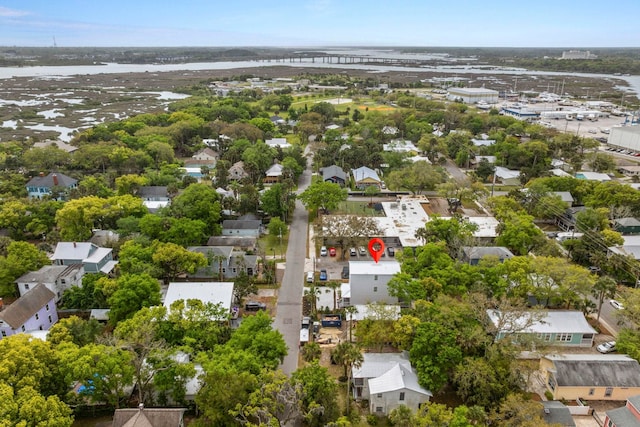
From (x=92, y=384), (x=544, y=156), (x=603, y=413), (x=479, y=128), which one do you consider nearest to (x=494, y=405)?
(x=603, y=413)

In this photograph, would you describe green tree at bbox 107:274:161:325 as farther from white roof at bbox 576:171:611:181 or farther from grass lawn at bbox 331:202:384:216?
white roof at bbox 576:171:611:181

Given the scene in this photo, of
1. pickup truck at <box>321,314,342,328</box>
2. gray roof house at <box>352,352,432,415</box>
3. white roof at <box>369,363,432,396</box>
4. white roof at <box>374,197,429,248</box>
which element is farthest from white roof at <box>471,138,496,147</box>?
white roof at <box>369,363,432,396</box>

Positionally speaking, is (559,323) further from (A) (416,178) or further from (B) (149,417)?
(A) (416,178)

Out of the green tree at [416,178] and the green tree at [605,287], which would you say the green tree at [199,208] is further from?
the green tree at [605,287]

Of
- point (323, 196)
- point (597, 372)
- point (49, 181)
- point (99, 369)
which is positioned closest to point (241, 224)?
point (323, 196)

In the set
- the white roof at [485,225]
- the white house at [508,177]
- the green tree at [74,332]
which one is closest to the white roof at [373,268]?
the white roof at [485,225]

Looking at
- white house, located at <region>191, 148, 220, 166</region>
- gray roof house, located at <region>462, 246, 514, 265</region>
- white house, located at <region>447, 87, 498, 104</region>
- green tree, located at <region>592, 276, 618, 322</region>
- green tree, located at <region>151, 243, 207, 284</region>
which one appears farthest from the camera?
white house, located at <region>447, 87, 498, 104</region>
